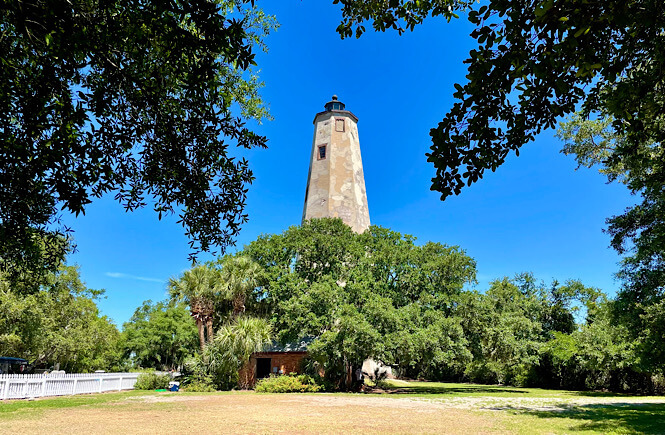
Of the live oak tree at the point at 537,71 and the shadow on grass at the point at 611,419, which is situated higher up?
the live oak tree at the point at 537,71

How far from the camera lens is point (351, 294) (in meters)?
21.3

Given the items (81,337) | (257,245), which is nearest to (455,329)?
(257,245)

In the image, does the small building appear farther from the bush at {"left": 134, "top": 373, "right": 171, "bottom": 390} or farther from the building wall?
the bush at {"left": 134, "top": 373, "right": 171, "bottom": 390}

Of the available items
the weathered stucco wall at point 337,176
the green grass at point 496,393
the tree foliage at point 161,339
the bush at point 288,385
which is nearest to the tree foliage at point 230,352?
the bush at point 288,385

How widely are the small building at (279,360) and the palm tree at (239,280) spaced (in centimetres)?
334

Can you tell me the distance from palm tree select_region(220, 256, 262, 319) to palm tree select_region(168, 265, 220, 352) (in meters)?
0.67

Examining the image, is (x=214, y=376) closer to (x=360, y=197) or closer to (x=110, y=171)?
(x=360, y=197)

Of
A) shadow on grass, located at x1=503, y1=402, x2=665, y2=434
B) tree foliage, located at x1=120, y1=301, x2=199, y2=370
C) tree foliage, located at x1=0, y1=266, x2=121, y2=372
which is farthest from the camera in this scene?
tree foliage, located at x1=120, y1=301, x2=199, y2=370

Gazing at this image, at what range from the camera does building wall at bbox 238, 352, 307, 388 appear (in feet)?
74.4

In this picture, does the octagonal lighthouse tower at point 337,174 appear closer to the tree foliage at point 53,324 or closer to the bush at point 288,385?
the bush at point 288,385

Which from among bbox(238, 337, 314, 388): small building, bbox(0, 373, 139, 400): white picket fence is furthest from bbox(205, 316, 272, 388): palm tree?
bbox(0, 373, 139, 400): white picket fence

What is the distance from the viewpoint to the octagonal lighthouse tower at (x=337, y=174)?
3017 cm

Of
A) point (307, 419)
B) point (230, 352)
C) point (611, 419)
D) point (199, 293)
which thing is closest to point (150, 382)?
point (199, 293)

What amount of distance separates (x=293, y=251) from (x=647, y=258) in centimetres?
1715
